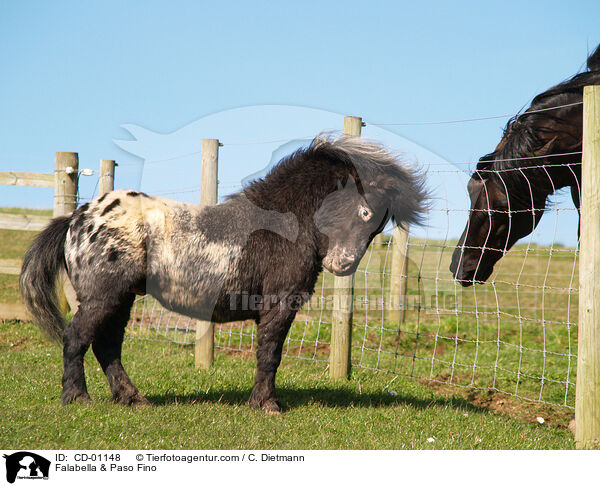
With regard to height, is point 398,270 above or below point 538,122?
below

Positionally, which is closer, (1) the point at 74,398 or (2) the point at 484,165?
(1) the point at 74,398

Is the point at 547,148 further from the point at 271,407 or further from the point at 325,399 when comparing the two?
the point at 271,407

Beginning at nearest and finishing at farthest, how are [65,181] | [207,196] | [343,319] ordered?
[343,319]
[207,196]
[65,181]

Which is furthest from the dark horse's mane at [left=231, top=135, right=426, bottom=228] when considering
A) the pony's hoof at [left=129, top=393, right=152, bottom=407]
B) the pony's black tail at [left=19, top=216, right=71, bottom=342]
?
the pony's hoof at [left=129, top=393, right=152, bottom=407]

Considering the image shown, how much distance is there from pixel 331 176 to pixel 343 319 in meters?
1.96

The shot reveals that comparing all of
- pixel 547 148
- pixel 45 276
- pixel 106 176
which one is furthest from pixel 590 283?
pixel 106 176

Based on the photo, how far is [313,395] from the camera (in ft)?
18.1

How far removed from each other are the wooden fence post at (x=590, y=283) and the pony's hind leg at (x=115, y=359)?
3504mm

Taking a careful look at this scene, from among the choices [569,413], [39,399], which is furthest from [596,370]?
[39,399]

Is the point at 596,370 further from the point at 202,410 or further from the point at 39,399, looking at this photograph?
the point at 39,399

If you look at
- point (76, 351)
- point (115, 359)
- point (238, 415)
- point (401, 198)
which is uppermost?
point (401, 198)

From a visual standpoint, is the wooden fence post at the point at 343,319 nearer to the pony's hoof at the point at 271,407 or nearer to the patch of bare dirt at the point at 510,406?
the patch of bare dirt at the point at 510,406
